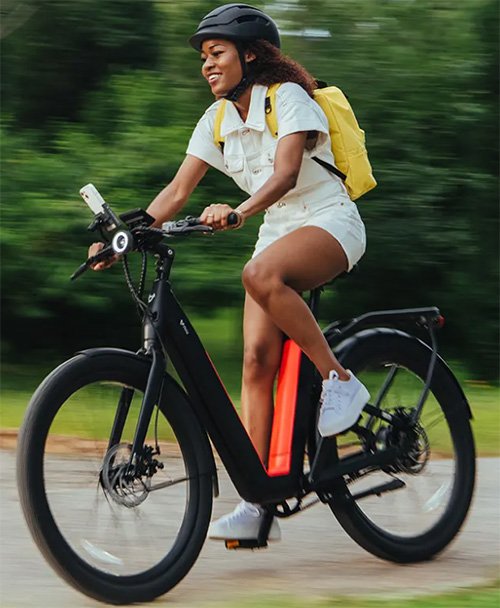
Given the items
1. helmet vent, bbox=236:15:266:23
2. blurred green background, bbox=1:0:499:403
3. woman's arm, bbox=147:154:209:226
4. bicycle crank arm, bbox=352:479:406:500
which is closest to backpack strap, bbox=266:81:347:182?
helmet vent, bbox=236:15:266:23

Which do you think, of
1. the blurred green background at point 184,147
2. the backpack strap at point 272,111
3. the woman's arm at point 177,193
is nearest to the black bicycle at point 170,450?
the woman's arm at point 177,193

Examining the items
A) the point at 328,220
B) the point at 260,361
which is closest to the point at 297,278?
the point at 328,220

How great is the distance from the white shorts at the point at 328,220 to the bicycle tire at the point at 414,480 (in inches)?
16.6

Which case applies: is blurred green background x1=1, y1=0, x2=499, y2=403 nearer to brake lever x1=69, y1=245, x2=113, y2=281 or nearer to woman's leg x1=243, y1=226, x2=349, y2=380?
woman's leg x1=243, y1=226, x2=349, y2=380

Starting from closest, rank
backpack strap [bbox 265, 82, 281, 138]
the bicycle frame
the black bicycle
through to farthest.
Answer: the black bicycle < the bicycle frame < backpack strap [bbox 265, 82, 281, 138]

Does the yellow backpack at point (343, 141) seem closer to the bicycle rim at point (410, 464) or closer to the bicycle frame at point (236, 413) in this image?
the bicycle frame at point (236, 413)

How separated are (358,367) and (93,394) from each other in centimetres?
113

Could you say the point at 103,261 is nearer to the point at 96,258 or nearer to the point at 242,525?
the point at 96,258

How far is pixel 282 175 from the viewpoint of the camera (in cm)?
457

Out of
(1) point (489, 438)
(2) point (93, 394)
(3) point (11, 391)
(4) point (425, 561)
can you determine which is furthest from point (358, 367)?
(3) point (11, 391)

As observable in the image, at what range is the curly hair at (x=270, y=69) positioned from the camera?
4.84 meters

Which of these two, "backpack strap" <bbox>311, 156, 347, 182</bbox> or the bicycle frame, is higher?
"backpack strap" <bbox>311, 156, 347, 182</bbox>

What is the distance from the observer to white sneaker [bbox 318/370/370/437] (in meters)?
4.84

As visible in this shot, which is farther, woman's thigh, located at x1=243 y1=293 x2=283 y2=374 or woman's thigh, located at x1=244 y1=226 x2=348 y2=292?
woman's thigh, located at x1=243 y1=293 x2=283 y2=374
